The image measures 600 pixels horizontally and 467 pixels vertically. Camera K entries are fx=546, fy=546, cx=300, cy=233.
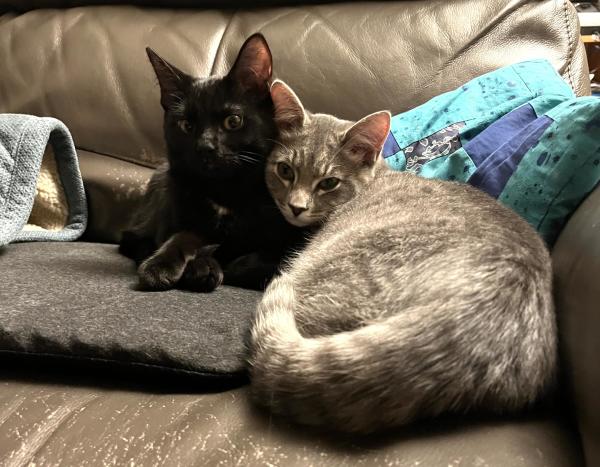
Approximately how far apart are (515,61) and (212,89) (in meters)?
0.80

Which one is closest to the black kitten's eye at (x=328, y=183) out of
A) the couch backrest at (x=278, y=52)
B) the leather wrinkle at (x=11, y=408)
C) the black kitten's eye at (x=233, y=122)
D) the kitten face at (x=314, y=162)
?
the kitten face at (x=314, y=162)

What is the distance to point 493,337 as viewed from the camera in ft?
2.22

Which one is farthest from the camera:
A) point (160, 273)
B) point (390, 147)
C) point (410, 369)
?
point (390, 147)

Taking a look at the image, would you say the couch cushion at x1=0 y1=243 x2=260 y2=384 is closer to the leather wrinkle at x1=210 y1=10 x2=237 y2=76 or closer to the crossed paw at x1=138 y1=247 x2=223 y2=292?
the crossed paw at x1=138 y1=247 x2=223 y2=292

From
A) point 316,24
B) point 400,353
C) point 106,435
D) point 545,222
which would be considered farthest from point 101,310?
point 316,24

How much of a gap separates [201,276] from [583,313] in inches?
26.9

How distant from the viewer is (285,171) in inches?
49.5

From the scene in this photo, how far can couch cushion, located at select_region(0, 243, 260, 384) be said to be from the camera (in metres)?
0.77

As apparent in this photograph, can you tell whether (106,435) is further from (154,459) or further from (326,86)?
(326,86)

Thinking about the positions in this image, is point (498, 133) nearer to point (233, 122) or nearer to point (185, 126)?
point (233, 122)

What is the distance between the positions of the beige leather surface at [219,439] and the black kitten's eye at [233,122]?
660 millimetres

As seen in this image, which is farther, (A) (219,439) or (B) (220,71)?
(B) (220,71)

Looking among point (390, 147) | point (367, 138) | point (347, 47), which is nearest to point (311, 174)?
point (367, 138)

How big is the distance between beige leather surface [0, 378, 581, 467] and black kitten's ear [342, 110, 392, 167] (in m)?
0.69
